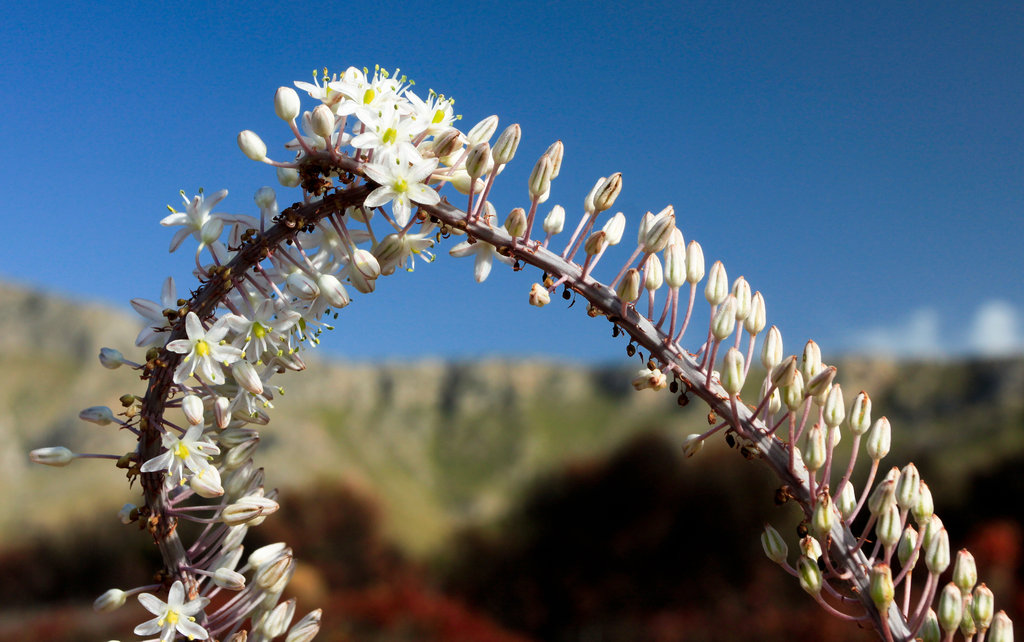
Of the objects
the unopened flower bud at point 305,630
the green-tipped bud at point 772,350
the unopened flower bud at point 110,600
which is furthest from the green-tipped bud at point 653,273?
the unopened flower bud at point 110,600

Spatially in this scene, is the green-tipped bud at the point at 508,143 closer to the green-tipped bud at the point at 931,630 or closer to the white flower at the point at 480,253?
the white flower at the point at 480,253

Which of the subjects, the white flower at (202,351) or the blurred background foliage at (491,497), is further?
the blurred background foliage at (491,497)

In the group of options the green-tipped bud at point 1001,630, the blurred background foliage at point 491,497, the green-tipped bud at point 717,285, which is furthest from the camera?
the blurred background foliage at point 491,497

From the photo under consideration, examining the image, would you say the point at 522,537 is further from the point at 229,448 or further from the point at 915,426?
the point at 229,448

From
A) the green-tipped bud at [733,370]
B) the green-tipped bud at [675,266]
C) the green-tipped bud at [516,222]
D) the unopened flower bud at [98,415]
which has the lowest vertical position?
the unopened flower bud at [98,415]

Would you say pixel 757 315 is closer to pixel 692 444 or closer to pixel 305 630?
pixel 692 444

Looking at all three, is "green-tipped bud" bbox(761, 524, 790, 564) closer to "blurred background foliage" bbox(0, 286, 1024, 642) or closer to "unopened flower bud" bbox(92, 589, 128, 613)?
"unopened flower bud" bbox(92, 589, 128, 613)
